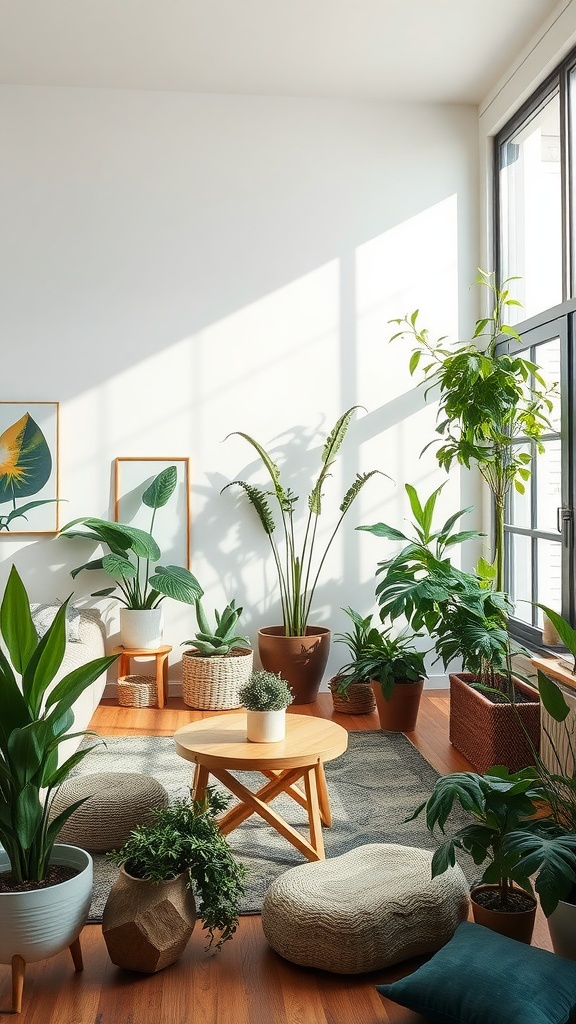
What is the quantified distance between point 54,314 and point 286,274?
1.40 meters

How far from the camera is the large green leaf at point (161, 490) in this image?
17.1 ft

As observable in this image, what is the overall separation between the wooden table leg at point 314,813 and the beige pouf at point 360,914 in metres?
0.32

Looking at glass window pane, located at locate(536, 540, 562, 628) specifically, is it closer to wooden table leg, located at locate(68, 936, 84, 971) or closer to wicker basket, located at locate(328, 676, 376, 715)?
wicker basket, located at locate(328, 676, 376, 715)

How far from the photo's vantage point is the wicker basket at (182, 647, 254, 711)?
493cm

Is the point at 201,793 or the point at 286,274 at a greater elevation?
the point at 286,274

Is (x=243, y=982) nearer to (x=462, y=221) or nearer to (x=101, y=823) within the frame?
(x=101, y=823)

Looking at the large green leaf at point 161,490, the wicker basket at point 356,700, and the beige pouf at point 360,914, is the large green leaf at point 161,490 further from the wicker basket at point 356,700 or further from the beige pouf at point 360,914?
the beige pouf at point 360,914

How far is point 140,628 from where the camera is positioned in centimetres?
500

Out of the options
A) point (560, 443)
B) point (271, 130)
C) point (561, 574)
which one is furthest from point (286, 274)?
point (561, 574)

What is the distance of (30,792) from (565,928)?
1317 millimetres

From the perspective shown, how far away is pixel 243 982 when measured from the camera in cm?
226

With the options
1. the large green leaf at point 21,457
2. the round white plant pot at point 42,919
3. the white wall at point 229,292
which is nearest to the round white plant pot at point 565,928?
the round white plant pot at point 42,919

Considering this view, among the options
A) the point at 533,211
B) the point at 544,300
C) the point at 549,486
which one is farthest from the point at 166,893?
the point at 533,211

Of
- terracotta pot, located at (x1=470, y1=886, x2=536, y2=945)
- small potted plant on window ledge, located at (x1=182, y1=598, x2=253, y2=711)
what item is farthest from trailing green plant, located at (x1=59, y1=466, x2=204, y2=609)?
terracotta pot, located at (x1=470, y1=886, x2=536, y2=945)
